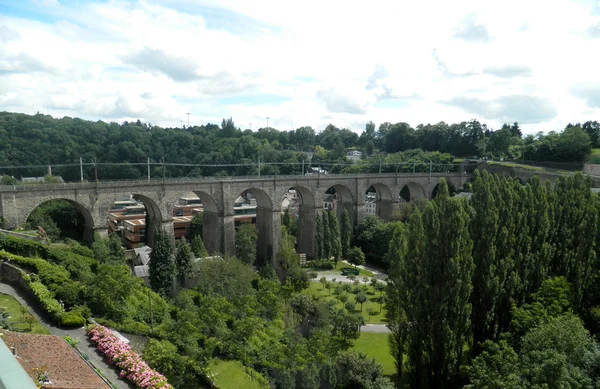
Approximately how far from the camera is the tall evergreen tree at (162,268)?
100ft

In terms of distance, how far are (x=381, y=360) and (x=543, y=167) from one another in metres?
47.0

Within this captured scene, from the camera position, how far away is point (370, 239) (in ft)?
164

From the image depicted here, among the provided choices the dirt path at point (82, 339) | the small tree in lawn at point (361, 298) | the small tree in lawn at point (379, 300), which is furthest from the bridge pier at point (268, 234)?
the dirt path at point (82, 339)

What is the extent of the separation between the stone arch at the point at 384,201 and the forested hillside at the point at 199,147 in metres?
18.2

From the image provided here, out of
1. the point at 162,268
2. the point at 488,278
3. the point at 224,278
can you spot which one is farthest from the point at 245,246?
the point at 488,278

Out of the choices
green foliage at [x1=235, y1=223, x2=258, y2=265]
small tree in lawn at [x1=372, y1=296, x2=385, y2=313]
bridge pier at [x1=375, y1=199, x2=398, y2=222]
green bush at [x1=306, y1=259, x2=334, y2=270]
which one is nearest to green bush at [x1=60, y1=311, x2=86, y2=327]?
small tree in lawn at [x1=372, y1=296, x2=385, y2=313]

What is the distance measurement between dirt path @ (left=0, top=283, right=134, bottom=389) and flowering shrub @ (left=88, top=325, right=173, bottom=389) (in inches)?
8.2

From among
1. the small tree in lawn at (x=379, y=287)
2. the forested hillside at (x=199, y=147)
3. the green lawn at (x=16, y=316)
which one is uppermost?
the forested hillside at (x=199, y=147)

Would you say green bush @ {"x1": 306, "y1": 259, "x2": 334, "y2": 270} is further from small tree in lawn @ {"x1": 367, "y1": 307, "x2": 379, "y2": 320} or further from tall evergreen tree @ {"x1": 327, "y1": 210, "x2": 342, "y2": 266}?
small tree in lawn @ {"x1": 367, "y1": 307, "x2": 379, "y2": 320}

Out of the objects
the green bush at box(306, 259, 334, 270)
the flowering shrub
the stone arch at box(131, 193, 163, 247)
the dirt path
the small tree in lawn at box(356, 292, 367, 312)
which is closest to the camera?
the flowering shrub

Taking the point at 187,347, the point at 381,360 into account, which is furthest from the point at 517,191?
the point at 187,347

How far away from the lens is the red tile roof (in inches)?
446

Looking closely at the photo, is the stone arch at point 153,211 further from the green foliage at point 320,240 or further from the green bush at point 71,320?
the green bush at point 71,320

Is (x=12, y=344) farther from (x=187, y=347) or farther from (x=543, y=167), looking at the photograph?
(x=543, y=167)
